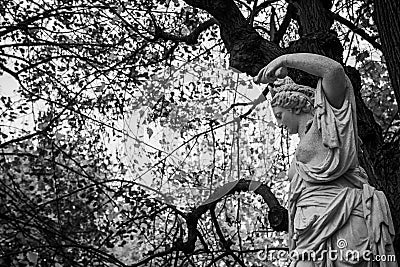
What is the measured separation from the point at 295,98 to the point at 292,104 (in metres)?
0.04

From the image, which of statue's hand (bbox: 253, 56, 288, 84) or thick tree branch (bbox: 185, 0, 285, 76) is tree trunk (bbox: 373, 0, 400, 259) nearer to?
thick tree branch (bbox: 185, 0, 285, 76)

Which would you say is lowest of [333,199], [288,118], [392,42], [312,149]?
[333,199]

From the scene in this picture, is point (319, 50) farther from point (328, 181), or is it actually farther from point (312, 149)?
point (328, 181)

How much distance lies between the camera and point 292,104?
4.70 meters

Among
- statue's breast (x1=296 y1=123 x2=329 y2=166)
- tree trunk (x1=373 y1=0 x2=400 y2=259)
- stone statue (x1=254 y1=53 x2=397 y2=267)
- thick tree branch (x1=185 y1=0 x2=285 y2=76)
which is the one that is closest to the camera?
stone statue (x1=254 y1=53 x2=397 y2=267)

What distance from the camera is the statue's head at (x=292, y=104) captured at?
470 centimetres

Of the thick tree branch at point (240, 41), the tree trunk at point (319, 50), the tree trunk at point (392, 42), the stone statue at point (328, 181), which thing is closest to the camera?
the stone statue at point (328, 181)

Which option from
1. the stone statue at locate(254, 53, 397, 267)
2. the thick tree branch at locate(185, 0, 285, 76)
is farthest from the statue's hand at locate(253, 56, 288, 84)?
the thick tree branch at locate(185, 0, 285, 76)

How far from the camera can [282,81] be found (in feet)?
15.9

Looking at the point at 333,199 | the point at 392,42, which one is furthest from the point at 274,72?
the point at 392,42

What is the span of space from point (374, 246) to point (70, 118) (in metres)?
7.32

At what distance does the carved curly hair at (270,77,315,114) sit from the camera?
15.4ft

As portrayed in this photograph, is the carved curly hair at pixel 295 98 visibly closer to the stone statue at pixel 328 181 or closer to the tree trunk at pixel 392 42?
the stone statue at pixel 328 181

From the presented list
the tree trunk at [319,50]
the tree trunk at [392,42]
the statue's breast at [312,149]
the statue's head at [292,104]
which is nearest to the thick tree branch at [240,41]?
the tree trunk at [319,50]
